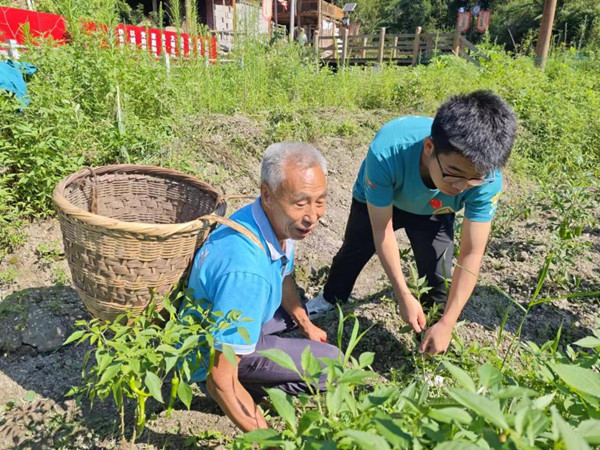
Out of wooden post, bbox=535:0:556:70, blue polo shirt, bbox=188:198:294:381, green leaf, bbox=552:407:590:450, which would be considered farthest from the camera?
wooden post, bbox=535:0:556:70

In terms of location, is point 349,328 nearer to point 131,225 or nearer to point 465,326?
point 465,326

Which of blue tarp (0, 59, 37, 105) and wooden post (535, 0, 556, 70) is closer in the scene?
blue tarp (0, 59, 37, 105)

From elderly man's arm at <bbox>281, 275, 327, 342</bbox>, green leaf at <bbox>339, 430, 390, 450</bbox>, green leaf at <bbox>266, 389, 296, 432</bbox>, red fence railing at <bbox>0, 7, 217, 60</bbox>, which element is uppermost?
red fence railing at <bbox>0, 7, 217, 60</bbox>

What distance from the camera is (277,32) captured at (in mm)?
6062

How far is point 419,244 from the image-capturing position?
2234mm

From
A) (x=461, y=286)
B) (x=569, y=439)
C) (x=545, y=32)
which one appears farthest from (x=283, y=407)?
(x=545, y=32)

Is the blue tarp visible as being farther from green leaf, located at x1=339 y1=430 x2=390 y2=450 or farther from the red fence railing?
green leaf, located at x1=339 y1=430 x2=390 y2=450

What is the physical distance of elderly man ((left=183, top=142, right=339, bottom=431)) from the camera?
1.38 meters

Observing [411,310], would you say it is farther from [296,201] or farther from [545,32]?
[545,32]

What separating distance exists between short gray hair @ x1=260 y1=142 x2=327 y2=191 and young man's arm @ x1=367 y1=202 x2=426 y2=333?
0.45 m

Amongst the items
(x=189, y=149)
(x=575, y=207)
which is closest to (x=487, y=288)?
(x=575, y=207)

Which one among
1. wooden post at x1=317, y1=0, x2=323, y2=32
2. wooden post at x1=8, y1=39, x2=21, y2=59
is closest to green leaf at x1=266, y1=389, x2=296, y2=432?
wooden post at x1=8, y1=39, x2=21, y2=59

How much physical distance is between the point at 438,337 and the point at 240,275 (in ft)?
2.71

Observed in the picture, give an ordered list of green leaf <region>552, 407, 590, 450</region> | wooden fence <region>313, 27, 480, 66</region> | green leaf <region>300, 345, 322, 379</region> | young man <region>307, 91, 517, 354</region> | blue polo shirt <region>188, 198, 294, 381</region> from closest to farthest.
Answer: green leaf <region>552, 407, 590, 450</region>
green leaf <region>300, 345, 322, 379</region>
blue polo shirt <region>188, 198, 294, 381</region>
young man <region>307, 91, 517, 354</region>
wooden fence <region>313, 27, 480, 66</region>
